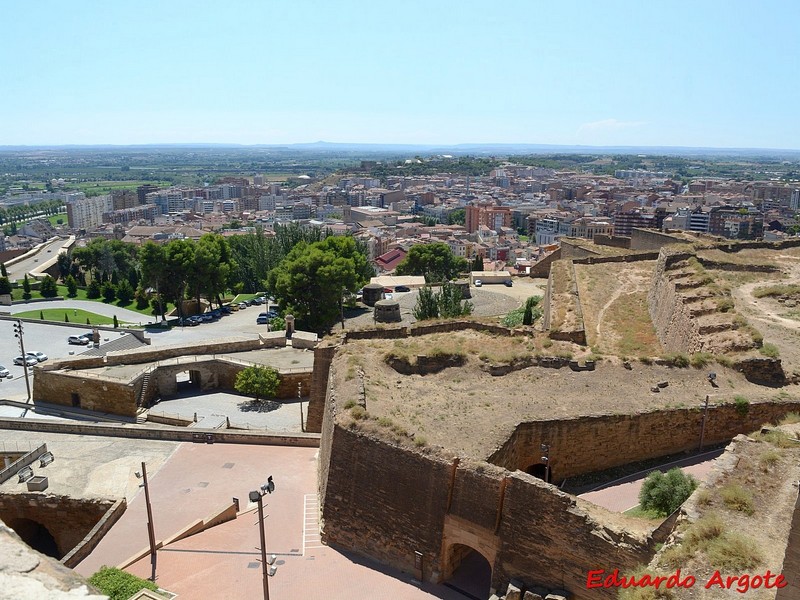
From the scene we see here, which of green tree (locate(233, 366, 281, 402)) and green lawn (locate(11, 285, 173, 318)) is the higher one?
green tree (locate(233, 366, 281, 402))

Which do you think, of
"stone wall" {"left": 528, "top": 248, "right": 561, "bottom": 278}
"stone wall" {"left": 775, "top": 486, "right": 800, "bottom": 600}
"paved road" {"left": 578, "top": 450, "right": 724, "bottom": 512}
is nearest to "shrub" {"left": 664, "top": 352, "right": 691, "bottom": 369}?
"paved road" {"left": 578, "top": 450, "right": 724, "bottom": 512}

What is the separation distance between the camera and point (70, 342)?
117 ft

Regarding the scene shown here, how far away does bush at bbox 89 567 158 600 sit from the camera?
11.5 metres

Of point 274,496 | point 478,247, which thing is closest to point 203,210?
point 478,247

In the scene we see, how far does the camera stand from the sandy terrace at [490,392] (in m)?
14.4

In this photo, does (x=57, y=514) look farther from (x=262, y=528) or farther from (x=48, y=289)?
(x=48, y=289)

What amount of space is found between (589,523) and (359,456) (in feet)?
15.7

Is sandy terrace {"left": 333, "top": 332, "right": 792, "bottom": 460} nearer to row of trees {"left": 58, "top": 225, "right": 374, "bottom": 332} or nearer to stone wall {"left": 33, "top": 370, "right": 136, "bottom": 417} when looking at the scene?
stone wall {"left": 33, "top": 370, "right": 136, "bottom": 417}

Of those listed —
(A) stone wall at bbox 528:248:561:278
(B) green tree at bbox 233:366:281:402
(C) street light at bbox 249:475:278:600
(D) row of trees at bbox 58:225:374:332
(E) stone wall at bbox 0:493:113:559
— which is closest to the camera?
(C) street light at bbox 249:475:278:600

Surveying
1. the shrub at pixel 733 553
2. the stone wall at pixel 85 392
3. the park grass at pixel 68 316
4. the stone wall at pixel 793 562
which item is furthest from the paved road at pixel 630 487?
the park grass at pixel 68 316

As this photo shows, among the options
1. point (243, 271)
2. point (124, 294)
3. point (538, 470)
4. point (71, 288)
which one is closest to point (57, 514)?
point (538, 470)

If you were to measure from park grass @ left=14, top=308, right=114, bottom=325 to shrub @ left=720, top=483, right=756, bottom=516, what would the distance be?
45.0 metres

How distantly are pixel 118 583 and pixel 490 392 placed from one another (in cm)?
926

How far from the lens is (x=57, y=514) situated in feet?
53.7
